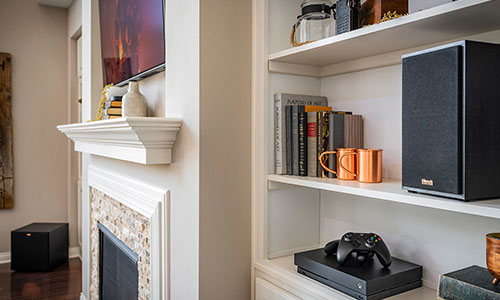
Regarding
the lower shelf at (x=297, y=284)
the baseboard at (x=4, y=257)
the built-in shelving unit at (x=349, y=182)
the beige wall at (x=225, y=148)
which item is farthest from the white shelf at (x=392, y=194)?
the baseboard at (x=4, y=257)

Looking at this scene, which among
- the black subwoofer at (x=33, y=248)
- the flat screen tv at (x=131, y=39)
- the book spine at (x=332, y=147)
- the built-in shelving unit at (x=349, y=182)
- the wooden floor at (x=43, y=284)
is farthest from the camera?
the black subwoofer at (x=33, y=248)

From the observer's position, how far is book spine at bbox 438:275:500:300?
0.83 metres

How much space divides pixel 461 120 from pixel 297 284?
0.70 metres

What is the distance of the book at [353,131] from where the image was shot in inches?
51.1

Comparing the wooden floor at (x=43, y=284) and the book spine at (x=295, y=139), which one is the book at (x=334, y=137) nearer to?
the book spine at (x=295, y=139)

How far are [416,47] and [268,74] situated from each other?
0.49 meters

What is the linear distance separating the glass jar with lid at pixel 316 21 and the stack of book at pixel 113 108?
117 centimetres

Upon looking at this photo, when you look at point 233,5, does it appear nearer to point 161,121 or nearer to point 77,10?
point 161,121

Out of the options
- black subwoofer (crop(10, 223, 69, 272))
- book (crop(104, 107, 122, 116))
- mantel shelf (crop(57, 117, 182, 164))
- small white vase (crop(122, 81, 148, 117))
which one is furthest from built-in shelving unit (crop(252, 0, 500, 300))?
black subwoofer (crop(10, 223, 69, 272))

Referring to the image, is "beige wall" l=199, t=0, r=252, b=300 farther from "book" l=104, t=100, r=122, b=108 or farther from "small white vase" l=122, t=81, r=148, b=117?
"book" l=104, t=100, r=122, b=108

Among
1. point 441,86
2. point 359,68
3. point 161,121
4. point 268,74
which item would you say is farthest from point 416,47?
point 161,121

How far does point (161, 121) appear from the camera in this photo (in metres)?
1.39

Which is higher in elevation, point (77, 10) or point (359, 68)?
point (77, 10)

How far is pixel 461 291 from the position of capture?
2.86 feet
